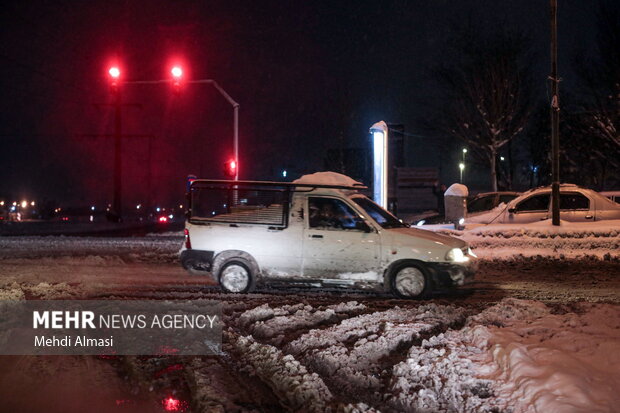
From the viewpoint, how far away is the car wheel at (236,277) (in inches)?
426

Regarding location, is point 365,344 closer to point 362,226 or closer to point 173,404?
point 173,404

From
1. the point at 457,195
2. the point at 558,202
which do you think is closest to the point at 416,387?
the point at 558,202

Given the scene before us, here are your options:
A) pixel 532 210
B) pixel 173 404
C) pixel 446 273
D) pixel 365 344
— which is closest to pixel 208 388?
pixel 173 404

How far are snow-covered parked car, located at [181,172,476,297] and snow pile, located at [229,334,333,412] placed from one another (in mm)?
3302

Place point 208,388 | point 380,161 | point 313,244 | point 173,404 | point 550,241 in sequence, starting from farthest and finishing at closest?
1. point 380,161
2. point 550,241
3. point 313,244
4. point 208,388
5. point 173,404

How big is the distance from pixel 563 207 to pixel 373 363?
48.7ft

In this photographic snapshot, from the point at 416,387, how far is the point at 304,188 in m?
5.63

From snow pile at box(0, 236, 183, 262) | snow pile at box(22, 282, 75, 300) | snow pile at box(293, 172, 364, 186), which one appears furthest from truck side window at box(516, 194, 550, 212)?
snow pile at box(22, 282, 75, 300)

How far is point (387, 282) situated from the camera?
10.4 m

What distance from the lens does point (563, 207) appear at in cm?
1934

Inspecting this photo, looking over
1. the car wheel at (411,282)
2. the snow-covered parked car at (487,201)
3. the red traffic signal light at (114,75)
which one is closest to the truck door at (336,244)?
the car wheel at (411,282)

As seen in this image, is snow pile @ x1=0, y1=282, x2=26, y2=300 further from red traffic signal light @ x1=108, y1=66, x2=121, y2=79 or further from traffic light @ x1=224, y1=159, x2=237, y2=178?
traffic light @ x1=224, y1=159, x2=237, y2=178

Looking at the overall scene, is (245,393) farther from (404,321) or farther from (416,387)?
(404,321)

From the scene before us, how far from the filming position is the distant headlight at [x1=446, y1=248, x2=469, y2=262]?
10.4 meters
